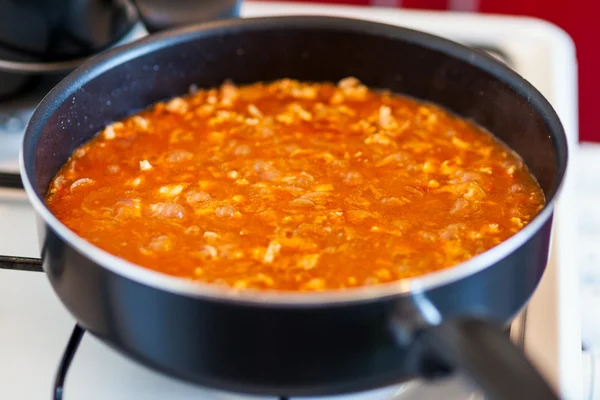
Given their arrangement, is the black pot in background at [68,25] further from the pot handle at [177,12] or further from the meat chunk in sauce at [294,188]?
the meat chunk in sauce at [294,188]

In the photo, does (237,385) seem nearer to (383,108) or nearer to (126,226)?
(126,226)

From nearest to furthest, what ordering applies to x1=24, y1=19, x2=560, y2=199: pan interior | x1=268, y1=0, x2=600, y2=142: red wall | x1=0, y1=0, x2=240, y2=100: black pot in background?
x1=24, y1=19, x2=560, y2=199: pan interior, x1=0, y1=0, x2=240, y2=100: black pot in background, x1=268, y1=0, x2=600, y2=142: red wall

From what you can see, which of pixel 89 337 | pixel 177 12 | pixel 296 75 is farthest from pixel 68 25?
pixel 89 337

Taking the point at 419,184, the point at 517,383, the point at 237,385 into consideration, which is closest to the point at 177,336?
the point at 237,385

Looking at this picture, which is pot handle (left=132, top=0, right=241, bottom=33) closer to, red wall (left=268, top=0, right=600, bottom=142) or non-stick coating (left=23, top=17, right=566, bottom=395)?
non-stick coating (left=23, top=17, right=566, bottom=395)

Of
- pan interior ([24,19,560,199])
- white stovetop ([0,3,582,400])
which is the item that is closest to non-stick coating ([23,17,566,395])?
pan interior ([24,19,560,199])

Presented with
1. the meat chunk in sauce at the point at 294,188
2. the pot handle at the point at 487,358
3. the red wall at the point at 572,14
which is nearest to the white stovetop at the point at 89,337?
the meat chunk in sauce at the point at 294,188
